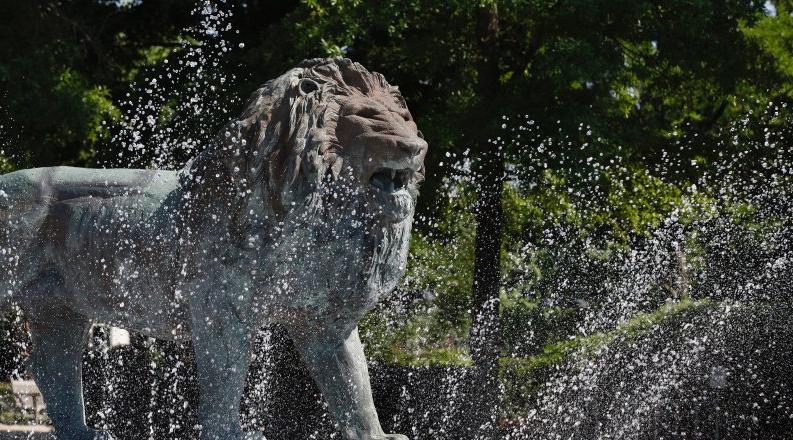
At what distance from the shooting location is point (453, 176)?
32.5 ft

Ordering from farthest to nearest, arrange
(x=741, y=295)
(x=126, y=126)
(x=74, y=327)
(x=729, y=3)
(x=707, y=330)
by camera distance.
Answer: (x=126, y=126) < (x=729, y=3) < (x=741, y=295) < (x=707, y=330) < (x=74, y=327)

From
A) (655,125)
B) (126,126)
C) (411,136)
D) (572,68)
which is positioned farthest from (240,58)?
(411,136)

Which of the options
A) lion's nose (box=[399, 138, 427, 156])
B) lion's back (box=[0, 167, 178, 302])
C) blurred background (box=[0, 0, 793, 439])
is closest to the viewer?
lion's nose (box=[399, 138, 427, 156])

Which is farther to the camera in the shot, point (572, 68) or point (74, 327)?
point (572, 68)

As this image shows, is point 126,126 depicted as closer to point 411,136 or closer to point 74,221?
point 74,221

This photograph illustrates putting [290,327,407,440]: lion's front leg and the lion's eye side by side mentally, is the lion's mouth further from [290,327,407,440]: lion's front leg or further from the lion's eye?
[290,327,407,440]: lion's front leg

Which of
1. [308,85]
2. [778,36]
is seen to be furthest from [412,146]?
[778,36]

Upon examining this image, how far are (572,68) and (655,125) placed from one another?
209 centimetres

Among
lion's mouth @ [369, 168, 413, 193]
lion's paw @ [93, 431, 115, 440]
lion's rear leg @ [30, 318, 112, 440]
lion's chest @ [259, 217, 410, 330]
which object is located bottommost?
lion's paw @ [93, 431, 115, 440]

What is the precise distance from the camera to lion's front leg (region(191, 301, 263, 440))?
13.1 feet

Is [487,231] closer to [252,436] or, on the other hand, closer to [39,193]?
[39,193]

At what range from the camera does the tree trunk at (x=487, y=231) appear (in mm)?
8820

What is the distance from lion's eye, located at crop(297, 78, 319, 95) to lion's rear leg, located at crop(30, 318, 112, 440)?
166 cm

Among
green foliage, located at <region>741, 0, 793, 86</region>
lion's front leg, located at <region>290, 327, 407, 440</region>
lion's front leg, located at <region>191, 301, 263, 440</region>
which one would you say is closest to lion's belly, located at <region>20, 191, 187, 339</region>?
lion's front leg, located at <region>191, 301, 263, 440</region>
